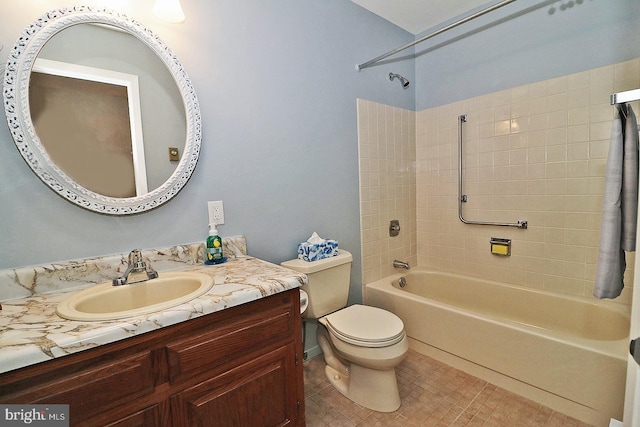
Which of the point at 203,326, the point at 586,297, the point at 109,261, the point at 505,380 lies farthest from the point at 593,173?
the point at 109,261

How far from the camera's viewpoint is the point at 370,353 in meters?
1.46

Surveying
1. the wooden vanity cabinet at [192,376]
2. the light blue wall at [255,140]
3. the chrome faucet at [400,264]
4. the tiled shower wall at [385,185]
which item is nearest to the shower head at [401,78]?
the light blue wall at [255,140]

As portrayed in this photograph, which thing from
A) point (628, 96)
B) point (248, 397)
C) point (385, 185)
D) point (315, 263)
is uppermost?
point (628, 96)

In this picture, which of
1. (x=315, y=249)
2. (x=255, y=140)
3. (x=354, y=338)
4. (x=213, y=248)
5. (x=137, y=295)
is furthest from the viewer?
(x=315, y=249)

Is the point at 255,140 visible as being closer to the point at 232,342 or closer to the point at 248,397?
the point at 232,342

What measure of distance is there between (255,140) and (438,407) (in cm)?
174

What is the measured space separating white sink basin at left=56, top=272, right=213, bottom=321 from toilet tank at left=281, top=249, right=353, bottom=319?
59 centimetres

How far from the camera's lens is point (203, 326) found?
0.91 meters

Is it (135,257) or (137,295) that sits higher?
(135,257)

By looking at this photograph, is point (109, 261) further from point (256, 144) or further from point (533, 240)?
point (533, 240)

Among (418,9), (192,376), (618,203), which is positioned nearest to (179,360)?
(192,376)

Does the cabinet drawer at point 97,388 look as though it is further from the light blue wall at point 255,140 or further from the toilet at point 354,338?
the toilet at point 354,338

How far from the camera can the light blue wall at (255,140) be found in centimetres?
107

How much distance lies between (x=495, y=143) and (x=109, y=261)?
2.47 m
